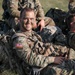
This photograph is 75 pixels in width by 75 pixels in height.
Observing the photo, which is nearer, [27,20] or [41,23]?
[27,20]

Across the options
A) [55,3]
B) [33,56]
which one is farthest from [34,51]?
[55,3]

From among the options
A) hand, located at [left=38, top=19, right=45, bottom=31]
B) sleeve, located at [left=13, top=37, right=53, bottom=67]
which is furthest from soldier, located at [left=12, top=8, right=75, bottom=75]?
hand, located at [left=38, top=19, right=45, bottom=31]

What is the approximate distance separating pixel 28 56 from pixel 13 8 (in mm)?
4566

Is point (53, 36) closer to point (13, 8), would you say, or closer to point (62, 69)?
point (62, 69)

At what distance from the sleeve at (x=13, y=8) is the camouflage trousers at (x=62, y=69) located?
14.0 feet

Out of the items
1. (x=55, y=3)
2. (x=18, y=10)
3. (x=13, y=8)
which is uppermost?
(x=13, y=8)

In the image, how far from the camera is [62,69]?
6.95 m

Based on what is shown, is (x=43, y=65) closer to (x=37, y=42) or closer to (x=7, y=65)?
(x=37, y=42)

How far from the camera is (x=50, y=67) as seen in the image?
7000 mm

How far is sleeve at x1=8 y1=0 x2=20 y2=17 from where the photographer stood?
11.0m

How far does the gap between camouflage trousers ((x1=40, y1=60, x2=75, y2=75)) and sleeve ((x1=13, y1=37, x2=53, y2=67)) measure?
0.52 feet

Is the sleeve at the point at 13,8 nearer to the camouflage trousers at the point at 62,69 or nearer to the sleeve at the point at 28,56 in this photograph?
the sleeve at the point at 28,56

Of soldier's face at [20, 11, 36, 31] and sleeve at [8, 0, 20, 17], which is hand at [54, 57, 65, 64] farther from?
sleeve at [8, 0, 20, 17]

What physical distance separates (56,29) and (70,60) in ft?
5.74
